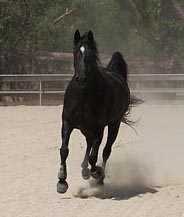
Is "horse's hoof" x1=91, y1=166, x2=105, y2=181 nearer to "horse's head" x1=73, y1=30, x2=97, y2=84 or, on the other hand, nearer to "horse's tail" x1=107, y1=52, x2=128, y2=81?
"horse's head" x1=73, y1=30, x2=97, y2=84

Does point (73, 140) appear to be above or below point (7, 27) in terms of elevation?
→ below

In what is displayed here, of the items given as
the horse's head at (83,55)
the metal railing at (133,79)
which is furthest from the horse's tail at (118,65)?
the metal railing at (133,79)

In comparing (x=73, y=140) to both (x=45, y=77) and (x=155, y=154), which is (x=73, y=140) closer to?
(x=155, y=154)

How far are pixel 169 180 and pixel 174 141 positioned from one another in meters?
3.52

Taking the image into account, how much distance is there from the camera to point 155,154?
9.51 metres

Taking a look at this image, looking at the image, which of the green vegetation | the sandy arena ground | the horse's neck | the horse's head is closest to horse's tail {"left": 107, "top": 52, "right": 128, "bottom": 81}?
the sandy arena ground

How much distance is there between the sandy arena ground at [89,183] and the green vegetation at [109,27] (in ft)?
28.9

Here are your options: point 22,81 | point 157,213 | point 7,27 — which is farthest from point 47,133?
point 7,27

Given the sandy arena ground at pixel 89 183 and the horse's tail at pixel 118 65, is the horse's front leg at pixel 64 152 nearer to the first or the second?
the sandy arena ground at pixel 89 183

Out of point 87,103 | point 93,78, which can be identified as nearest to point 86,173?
point 87,103

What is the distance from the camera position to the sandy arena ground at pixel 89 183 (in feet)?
19.0

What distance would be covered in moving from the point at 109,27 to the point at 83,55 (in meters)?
15.8

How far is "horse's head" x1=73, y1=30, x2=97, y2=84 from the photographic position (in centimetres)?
603

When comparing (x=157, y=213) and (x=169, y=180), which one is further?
(x=169, y=180)
